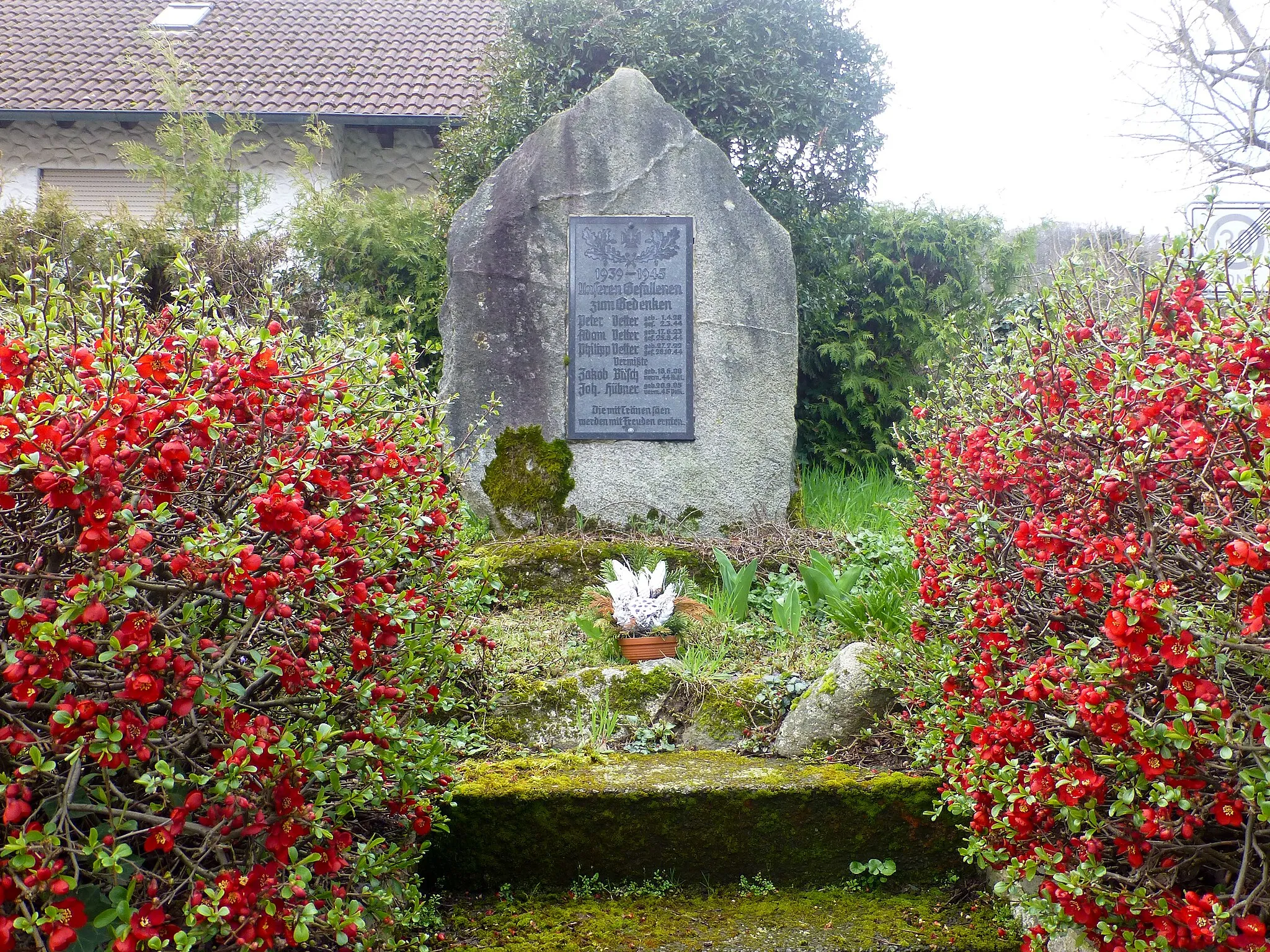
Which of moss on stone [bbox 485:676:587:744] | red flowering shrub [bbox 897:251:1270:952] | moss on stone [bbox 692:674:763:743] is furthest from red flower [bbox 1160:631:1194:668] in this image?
moss on stone [bbox 485:676:587:744]

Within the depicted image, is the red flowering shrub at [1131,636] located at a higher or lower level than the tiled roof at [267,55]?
lower

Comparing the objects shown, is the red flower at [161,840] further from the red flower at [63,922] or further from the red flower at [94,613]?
the red flower at [94,613]

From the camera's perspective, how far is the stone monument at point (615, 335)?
16.6ft

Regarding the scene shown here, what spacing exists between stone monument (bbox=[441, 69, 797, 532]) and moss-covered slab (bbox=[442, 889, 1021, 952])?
8.55ft

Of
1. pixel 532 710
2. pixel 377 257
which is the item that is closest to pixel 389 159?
pixel 377 257

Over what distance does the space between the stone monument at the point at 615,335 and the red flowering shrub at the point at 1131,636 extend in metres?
2.68

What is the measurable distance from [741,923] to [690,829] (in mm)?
280

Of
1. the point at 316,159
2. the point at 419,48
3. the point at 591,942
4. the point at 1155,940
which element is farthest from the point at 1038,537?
the point at 419,48

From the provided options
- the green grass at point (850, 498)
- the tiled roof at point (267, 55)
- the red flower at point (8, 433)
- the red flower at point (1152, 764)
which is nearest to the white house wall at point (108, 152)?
the tiled roof at point (267, 55)

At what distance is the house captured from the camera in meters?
11.5

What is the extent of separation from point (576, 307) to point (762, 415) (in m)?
1.17

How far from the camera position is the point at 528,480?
504cm

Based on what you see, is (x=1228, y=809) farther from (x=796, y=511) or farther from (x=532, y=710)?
(x=796, y=511)

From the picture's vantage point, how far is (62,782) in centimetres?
147
